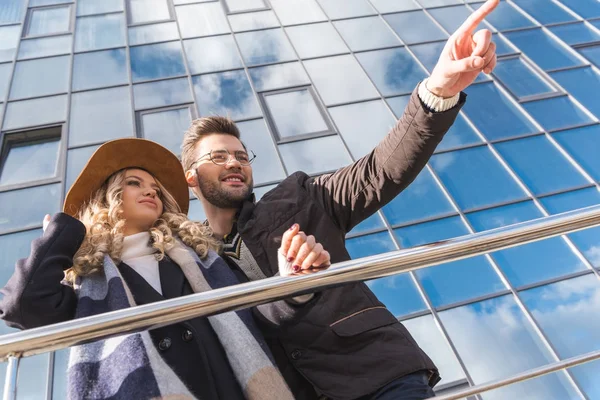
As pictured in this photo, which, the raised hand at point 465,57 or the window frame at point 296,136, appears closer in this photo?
the raised hand at point 465,57

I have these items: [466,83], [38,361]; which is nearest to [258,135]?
[38,361]

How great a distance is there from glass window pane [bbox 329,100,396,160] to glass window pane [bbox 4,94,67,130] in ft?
15.0

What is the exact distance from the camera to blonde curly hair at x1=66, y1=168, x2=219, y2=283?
6.57 feet

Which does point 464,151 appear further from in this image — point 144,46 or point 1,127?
point 1,127

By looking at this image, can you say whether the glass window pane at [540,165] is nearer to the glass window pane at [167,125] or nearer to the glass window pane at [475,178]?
the glass window pane at [475,178]

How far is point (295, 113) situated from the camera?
8.84 meters

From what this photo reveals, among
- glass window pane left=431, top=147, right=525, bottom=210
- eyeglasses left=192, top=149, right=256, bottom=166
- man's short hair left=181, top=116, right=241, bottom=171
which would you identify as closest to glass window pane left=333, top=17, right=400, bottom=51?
glass window pane left=431, top=147, right=525, bottom=210

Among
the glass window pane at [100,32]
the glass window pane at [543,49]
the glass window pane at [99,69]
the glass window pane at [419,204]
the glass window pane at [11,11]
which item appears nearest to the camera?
the glass window pane at [419,204]

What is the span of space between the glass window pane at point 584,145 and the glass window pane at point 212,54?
→ 5.96 metres

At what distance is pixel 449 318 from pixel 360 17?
697 centimetres

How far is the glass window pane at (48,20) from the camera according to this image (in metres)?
10.1

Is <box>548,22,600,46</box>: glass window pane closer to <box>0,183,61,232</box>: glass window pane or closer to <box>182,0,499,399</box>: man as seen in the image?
<box>0,183,61,232</box>: glass window pane

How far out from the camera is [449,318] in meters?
6.59

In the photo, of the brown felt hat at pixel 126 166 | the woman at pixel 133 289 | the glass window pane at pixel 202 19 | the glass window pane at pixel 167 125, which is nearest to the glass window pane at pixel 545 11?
the glass window pane at pixel 202 19
